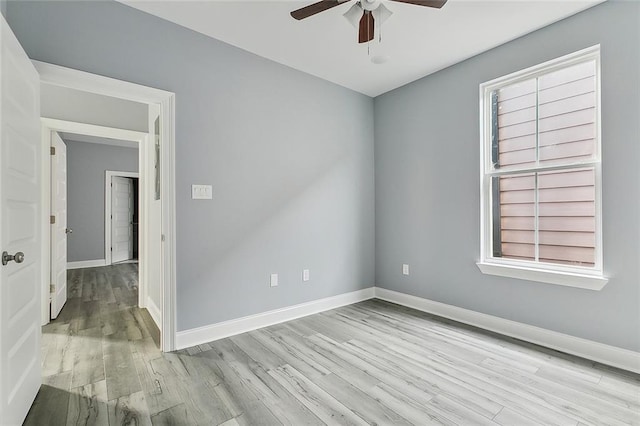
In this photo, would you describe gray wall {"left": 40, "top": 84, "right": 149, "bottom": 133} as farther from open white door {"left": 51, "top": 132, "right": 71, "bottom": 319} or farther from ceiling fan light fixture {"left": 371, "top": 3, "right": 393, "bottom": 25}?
ceiling fan light fixture {"left": 371, "top": 3, "right": 393, "bottom": 25}

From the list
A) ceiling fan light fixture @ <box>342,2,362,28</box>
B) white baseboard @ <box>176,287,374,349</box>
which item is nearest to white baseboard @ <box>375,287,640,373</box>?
white baseboard @ <box>176,287,374,349</box>

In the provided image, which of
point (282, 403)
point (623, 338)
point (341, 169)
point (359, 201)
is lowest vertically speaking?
point (282, 403)

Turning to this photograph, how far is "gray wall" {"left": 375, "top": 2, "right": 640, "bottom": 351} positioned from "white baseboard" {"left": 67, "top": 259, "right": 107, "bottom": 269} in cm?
613

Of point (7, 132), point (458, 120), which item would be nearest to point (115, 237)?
point (7, 132)

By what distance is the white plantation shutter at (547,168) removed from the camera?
245 centimetres

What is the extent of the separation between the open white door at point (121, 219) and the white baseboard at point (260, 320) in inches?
218

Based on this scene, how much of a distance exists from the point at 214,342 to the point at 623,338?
3212mm

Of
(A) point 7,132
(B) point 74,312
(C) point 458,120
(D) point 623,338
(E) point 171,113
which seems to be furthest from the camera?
(B) point 74,312

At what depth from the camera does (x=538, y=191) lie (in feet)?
8.96

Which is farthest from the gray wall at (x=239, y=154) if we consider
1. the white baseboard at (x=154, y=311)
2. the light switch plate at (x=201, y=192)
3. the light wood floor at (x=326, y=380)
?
the white baseboard at (x=154, y=311)

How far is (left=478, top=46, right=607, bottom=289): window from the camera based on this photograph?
7.96ft

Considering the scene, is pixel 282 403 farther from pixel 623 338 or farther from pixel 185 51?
pixel 185 51

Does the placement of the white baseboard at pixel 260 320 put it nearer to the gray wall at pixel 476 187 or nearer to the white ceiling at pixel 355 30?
the gray wall at pixel 476 187

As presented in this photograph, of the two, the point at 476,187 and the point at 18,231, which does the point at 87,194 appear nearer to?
the point at 18,231
